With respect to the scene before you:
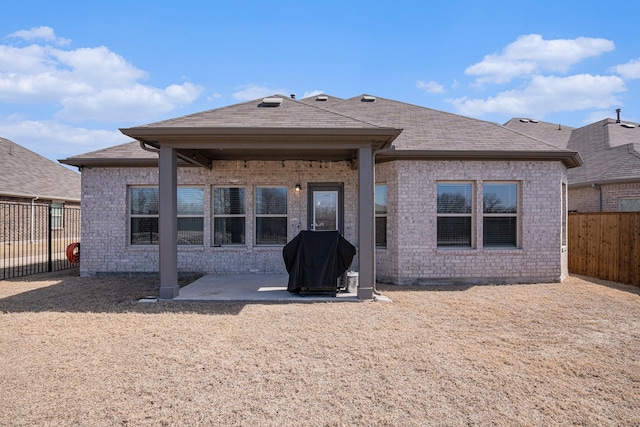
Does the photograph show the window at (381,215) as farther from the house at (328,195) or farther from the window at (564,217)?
the window at (564,217)

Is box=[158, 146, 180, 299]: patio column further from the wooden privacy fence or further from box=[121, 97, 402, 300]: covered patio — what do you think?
the wooden privacy fence

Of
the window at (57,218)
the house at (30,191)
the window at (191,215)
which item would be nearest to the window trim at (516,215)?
the window at (191,215)

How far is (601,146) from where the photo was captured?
1412 cm

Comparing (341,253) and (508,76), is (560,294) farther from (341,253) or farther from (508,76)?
(508,76)

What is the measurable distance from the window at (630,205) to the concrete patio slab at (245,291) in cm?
951

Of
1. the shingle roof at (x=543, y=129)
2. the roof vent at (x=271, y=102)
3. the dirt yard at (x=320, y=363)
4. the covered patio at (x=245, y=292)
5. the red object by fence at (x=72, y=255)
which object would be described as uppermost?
the shingle roof at (x=543, y=129)

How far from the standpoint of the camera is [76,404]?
120 inches

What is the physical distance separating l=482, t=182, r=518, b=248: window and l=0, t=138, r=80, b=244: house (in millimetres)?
15976

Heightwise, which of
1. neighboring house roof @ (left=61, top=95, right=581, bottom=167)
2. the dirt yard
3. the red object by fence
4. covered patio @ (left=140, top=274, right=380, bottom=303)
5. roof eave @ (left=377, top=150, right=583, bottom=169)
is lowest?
the dirt yard

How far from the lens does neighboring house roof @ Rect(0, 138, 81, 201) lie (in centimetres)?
1634

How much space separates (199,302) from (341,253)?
2.86 metres

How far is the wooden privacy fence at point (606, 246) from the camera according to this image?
885cm

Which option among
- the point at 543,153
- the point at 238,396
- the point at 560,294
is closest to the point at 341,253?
the point at 238,396

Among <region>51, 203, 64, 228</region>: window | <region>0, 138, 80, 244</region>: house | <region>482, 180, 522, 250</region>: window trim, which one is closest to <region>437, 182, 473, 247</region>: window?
<region>482, 180, 522, 250</region>: window trim
